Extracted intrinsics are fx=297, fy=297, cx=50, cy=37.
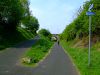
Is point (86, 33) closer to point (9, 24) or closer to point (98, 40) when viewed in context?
point (98, 40)

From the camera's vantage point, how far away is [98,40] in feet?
118

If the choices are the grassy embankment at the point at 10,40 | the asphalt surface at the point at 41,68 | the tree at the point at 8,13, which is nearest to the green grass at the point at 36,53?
the asphalt surface at the point at 41,68

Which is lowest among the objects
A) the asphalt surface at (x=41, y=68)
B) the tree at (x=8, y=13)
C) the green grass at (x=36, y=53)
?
the asphalt surface at (x=41, y=68)

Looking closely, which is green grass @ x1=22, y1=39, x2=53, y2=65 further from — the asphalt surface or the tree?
the tree

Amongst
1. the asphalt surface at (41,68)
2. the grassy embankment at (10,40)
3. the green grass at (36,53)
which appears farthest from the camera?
the grassy embankment at (10,40)

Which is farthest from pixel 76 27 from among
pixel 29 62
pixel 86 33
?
pixel 29 62

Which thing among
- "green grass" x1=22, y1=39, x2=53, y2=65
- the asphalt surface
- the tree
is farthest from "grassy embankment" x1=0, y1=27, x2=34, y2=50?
the asphalt surface

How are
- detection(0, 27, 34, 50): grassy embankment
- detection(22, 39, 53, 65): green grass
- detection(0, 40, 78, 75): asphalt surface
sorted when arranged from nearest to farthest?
detection(0, 40, 78, 75): asphalt surface → detection(22, 39, 53, 65): green grass → detection(0, 27, 34, 50): grassy embankment

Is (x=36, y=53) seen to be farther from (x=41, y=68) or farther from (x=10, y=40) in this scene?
(x=10, y=40)

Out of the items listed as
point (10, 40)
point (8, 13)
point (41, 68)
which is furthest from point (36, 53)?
point (10, 40)

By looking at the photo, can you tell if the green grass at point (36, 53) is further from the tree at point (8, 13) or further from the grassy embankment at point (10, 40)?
the tree at point (8, 13)

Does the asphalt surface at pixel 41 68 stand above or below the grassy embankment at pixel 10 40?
below

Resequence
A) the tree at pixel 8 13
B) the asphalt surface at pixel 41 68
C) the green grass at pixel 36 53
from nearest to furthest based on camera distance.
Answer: the asphalt surface at pixel 41 68, the green grass at pixel 36 53, the tree at pixel 8 13

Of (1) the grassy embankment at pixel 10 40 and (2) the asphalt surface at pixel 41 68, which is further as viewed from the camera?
(1) the grassy embankment at pixel 10 40
